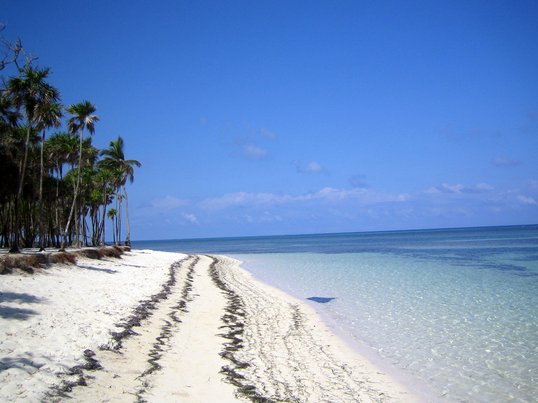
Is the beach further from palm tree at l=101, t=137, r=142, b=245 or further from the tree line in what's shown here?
palm tree at l=101, t=137, r=142, b=245

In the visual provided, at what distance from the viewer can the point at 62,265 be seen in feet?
56.3

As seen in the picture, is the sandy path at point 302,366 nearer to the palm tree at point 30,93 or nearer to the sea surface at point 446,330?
the sea surface at point 446,330

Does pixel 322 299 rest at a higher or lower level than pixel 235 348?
lower

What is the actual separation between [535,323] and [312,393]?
935 centimetres

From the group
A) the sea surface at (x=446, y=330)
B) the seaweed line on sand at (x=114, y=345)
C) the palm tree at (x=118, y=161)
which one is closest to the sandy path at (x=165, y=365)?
the seaweed line on sand at (x=114, y=345)

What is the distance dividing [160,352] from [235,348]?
1.75 metres

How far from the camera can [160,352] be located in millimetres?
8289

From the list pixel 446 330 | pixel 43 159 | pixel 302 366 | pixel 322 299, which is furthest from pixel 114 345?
pixel 43 159

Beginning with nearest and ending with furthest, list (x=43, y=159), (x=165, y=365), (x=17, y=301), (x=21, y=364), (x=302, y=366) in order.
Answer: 1. (x=21, y=364)
2. (x=165, y=365)
3. (x=302, y=366)
4. (x=17, y=301)
5. (x=43, y=159)

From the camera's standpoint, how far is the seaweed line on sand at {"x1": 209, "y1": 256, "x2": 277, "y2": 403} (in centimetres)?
656

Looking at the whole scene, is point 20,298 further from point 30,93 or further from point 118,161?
point 118,161

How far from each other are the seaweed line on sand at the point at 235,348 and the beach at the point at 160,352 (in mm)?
25

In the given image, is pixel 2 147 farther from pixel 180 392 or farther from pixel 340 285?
pixel 180 392

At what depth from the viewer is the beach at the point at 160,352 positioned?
20.3 feet
